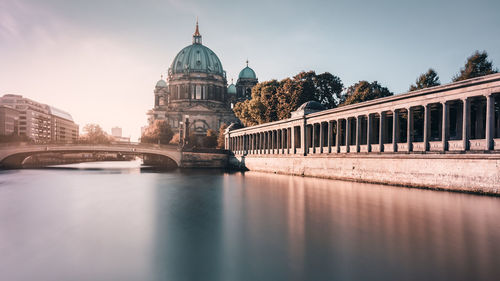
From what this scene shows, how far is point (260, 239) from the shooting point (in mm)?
11484

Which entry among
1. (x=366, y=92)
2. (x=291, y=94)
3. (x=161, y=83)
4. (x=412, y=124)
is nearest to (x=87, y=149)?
(x=291, y=94)

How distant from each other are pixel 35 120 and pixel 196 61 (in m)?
73.2

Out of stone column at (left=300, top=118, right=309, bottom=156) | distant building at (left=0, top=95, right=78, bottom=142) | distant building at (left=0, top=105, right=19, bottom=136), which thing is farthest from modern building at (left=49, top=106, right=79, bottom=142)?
stone column at (left=300, top=118, right=309, bottom=156)

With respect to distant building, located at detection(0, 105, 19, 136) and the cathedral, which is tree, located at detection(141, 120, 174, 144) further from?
distant building, located at detection(0, 105, 19, 136)

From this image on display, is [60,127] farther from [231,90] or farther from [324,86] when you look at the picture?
[324,86]

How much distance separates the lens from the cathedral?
372 ft

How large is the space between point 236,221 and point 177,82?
10974 cm

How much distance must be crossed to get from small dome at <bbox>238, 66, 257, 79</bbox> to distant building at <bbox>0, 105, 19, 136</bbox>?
262ft

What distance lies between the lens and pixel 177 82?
118562mm

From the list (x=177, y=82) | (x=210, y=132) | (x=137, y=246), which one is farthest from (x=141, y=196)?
(x=177, y=82)

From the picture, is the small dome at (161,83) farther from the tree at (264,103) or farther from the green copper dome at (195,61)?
the tree at (264,103)

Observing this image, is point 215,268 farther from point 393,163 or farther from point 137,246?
point 393,163

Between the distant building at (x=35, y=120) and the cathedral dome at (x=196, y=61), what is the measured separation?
6057 centimetres

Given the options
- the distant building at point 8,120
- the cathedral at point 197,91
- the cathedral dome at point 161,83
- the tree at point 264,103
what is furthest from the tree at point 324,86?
the distant building at point 8,120
